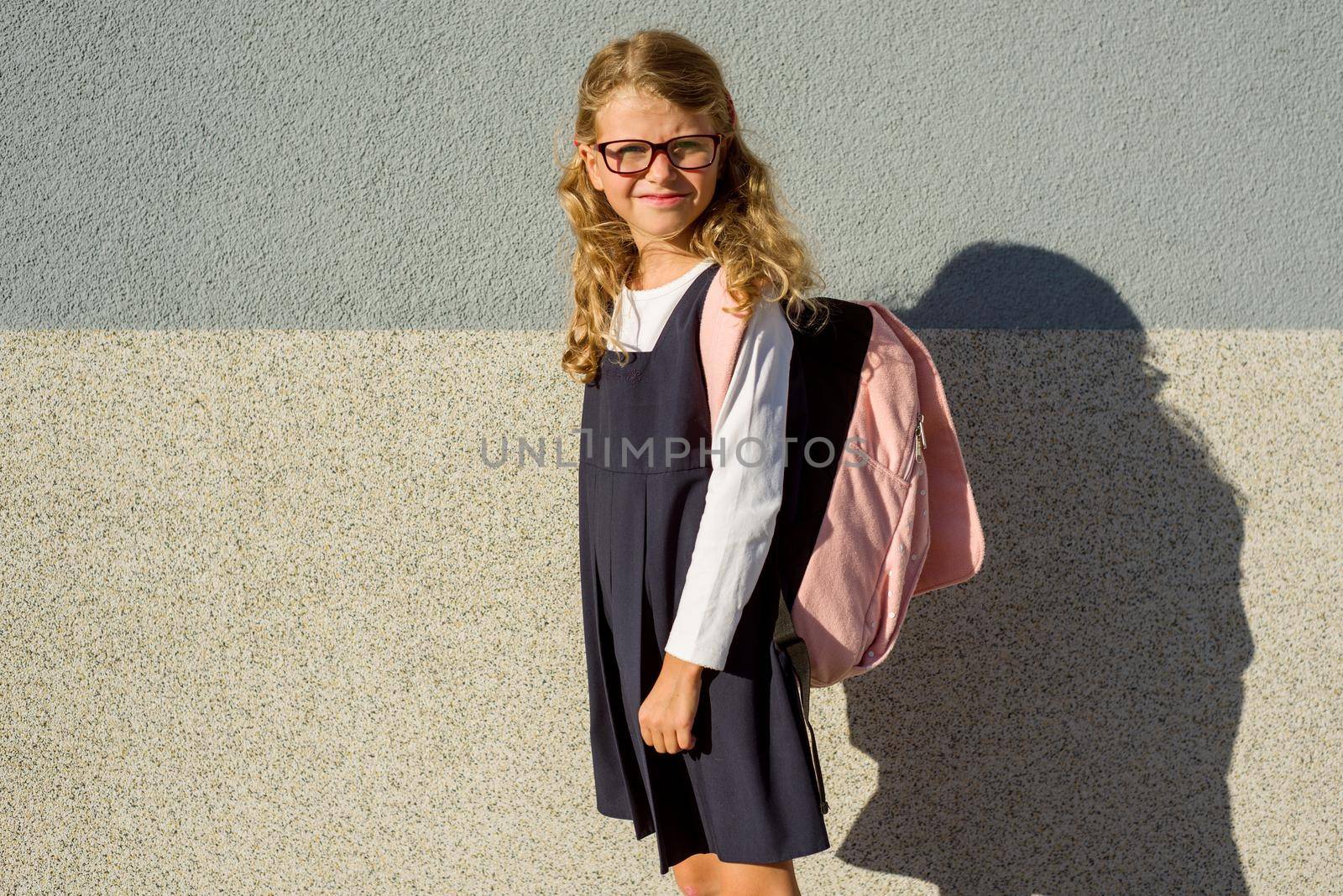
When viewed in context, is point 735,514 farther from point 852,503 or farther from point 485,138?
point 485,138

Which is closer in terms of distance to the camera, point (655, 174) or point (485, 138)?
point (655, 174)

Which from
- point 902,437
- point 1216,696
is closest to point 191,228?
point 902,437

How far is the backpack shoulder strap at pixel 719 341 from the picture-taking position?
140 centimetres

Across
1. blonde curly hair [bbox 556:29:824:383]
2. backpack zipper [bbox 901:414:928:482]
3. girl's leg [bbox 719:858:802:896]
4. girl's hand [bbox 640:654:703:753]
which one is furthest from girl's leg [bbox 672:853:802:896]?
blonde curly hair [bbox 556:29:824:383]

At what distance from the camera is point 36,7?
1969mm

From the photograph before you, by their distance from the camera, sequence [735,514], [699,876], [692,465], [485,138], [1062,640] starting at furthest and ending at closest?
[1062,640]
[485,138]
[699,876]
[692,465]
[735,514]

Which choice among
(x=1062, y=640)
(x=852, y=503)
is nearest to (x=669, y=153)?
(x=852, y=503)

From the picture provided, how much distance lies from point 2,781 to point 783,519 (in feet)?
6.37

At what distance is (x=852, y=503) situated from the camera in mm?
1538

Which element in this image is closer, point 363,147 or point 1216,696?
point 363,147

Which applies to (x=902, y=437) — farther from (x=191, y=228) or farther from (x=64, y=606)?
(x=64, y=606)

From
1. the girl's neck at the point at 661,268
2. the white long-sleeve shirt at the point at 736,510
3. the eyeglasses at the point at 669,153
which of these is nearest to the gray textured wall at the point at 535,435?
the girl's neck at the point at 661,268

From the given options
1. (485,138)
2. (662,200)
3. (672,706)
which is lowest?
(672,706)

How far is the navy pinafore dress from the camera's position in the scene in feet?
4.80
